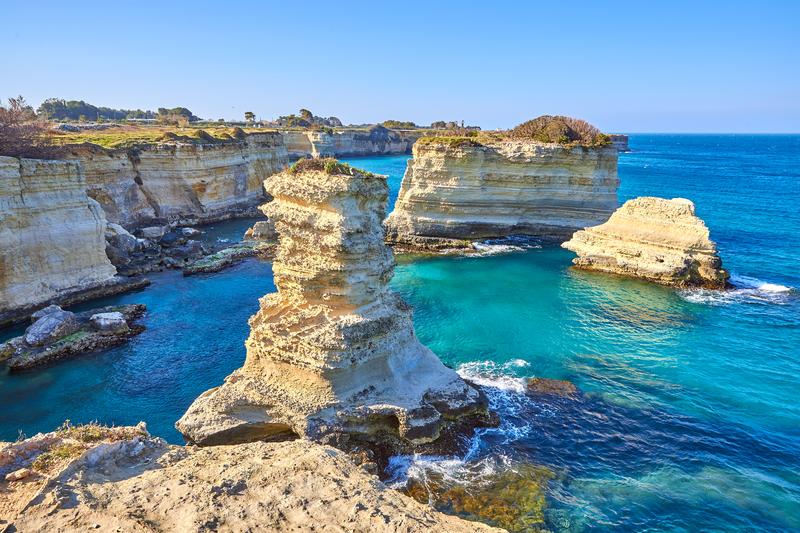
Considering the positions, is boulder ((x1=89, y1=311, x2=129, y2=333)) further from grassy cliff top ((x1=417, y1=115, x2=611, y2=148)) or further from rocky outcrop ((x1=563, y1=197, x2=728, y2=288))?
rocky outcrop ((x1=563, y1=197, x2=728, y2=288))

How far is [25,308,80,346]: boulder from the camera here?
2177cm

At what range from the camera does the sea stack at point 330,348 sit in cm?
1438

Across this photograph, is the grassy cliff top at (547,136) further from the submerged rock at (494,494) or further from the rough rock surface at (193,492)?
the rough rock surface at (193,492)

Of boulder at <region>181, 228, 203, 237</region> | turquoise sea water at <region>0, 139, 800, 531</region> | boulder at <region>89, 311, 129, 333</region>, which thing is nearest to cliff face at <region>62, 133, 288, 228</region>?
boulder at <region>181, 228, 203, 237</region>

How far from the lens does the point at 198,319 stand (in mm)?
25703

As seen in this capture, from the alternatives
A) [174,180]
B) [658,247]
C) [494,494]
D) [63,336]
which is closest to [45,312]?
[63,336]

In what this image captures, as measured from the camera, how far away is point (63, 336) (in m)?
22.5

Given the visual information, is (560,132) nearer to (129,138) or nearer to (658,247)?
(658,247)

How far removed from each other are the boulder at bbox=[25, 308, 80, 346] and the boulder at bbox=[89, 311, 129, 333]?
792 mm

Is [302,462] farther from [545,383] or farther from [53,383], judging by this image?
[53,383]

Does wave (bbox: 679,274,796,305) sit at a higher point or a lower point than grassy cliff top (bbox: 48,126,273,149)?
lower

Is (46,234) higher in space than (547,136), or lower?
lower

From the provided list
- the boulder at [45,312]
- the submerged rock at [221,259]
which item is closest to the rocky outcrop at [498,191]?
the submerged rock at [221,259]

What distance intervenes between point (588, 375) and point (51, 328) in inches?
947
